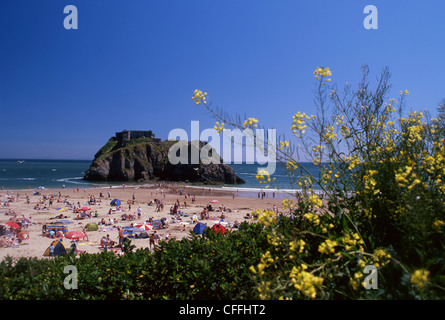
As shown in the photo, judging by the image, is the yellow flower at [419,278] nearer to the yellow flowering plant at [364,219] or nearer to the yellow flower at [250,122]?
the yellow flowering plant at [364,219]

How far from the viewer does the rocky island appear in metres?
71.6

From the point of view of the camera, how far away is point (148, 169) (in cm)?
7900

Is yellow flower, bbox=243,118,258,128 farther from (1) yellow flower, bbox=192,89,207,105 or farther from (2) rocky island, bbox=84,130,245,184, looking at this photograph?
(2) rocky island, bbox=84,130,245,184

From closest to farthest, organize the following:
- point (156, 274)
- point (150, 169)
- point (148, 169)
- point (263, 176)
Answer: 1. point (263, 176)
2. point (156, 274)
3. point (148, 169)
4. point (150, 169)

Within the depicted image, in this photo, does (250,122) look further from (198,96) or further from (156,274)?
(156,274)

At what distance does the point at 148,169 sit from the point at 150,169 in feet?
2.80

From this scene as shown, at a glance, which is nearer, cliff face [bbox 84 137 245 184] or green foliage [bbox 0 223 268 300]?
green foliage [bbox 0 223 268 300]

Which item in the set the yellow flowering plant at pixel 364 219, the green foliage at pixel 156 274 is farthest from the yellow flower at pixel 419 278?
the green foliage at pixel 156 274

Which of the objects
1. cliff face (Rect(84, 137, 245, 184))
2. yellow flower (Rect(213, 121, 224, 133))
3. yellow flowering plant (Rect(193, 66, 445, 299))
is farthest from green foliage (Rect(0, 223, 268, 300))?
cliff face (Rect(84, 137, 245, 184))

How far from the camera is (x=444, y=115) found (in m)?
4.73

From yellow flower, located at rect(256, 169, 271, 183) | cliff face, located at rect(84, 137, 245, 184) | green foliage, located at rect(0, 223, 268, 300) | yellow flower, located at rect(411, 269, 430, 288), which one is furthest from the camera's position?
cliff face, located at rect(84, 137, 245, 184)

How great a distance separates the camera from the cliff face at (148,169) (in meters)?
71.6

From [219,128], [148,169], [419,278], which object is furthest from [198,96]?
[148,169]
